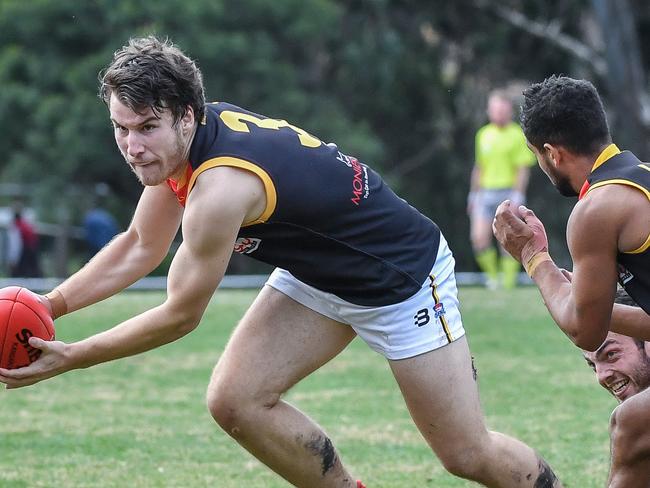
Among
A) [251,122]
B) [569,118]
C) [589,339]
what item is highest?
[569,118]

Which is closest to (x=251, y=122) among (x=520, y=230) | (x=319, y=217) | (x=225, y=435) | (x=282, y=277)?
(x=319, y=217)

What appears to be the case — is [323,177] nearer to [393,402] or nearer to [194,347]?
[393,402]

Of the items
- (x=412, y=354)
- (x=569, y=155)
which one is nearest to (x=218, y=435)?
(x=412, y=354)

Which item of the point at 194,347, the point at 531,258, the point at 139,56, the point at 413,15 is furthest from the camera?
the point at 413,15

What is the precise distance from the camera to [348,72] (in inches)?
1199

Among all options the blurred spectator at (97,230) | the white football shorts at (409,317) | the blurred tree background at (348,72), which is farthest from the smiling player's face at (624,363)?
the blurred tree background at (348,72)

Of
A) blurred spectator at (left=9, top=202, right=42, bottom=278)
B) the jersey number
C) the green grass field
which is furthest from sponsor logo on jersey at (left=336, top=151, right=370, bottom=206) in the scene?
blurred spectator at (left=9, top=202, right=42, bottom=278)

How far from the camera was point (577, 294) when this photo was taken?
4.71m

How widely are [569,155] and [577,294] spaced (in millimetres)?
551

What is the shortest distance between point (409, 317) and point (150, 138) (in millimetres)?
1238

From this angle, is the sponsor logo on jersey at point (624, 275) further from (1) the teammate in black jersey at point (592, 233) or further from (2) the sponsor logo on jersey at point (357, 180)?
(2) the sponsor logo on jersey at point (357, 180)

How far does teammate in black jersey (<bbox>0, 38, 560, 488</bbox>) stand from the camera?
4.57 metres

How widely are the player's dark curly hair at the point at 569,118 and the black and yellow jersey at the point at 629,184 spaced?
0.08 metres

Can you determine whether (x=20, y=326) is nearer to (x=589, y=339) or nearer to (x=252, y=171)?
(x=252, y=171)
